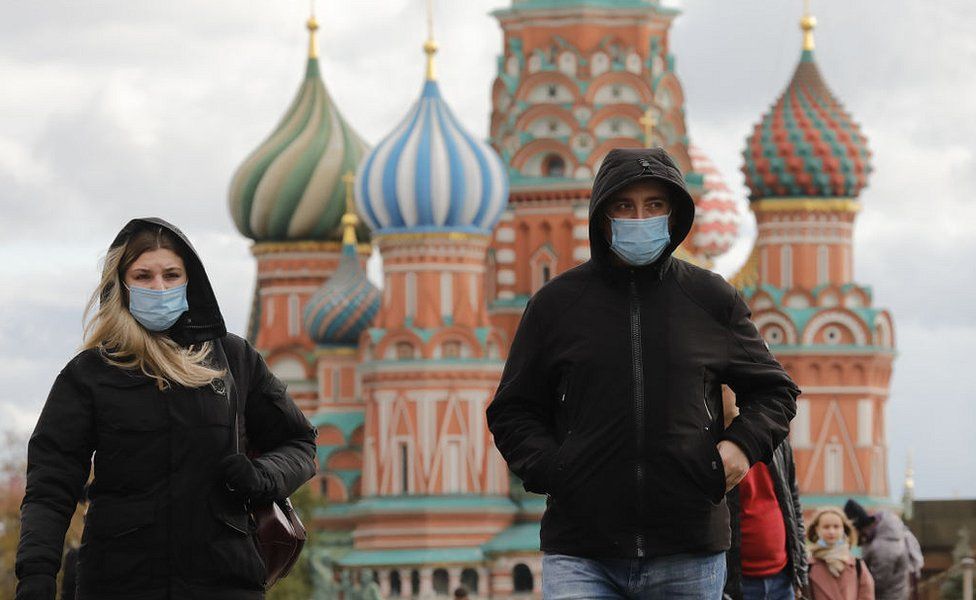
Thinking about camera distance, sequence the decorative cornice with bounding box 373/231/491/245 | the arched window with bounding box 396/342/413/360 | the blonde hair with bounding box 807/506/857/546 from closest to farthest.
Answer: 1. the blonde hair with bounding box 807/506/857/546
2. the arched window with bounding box 396/342/413/360
3. the decorative cornice with bounding box 373/231/491/245

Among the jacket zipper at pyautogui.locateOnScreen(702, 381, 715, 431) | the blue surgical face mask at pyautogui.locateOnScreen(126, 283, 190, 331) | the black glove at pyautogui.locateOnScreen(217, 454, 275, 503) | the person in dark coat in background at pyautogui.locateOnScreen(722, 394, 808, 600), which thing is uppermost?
the blue surgical face mask at pyautogui.locateOnScreen(126, 283, 190, 331)

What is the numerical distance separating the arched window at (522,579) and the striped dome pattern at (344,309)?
19.0 ft

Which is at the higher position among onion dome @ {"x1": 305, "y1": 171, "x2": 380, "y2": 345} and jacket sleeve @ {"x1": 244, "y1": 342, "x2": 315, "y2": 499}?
jacket sleeve @ {"x1": 244, "y1": 342, "x2": 315, "y2": 499}

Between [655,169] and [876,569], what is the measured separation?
7.20 m

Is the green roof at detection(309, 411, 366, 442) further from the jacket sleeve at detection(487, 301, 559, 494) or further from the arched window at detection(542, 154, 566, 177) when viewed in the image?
the jacket sleeve at detection(487, 301, 559, 494)

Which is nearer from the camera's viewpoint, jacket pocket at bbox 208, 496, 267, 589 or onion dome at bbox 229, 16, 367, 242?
jacket pocket at bbox 208, 496, 267, 589

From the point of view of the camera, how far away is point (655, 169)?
760 centimetres

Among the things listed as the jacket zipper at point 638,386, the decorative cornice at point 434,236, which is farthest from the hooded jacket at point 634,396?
the decorative cornice at point 434,236

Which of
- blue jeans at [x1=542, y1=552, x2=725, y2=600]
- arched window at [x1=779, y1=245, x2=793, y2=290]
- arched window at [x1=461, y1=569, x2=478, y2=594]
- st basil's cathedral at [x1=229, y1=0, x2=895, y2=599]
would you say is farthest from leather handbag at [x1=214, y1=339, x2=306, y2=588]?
arched window at [x1=779, y1=245, x2=793, y2=290]

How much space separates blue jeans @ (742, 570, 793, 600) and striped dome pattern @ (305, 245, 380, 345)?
45.6m

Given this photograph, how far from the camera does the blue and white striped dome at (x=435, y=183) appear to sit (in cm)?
5272

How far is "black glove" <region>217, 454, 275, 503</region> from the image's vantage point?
7.63 meters

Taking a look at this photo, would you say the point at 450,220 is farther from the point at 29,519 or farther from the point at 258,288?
the point at 29,519

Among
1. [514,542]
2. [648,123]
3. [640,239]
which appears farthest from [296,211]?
[640,239]
